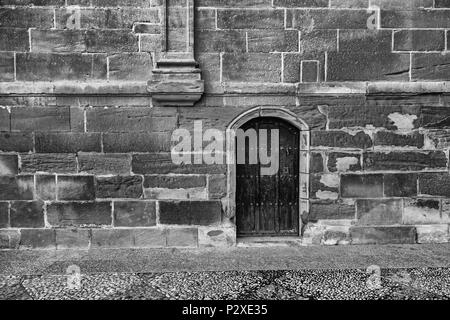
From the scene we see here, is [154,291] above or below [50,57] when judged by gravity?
below

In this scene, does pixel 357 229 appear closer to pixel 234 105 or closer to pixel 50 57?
pixel 234 105

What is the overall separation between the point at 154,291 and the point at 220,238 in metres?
1.52

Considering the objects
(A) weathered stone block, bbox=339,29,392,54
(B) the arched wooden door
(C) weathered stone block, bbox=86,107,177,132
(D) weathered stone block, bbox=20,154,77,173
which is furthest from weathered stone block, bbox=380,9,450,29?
(D) weathered stone block, bbox=20,154,77,173

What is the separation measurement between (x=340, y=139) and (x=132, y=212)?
2.76 m

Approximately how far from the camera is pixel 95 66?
4.89 metres

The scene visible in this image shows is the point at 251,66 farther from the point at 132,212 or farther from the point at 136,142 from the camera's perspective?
the point at 132,212

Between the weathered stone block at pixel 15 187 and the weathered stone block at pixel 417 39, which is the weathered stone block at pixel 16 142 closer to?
the weathered stone block at pixel 15 187

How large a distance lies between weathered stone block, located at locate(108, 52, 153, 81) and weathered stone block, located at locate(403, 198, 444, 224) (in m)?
3.67

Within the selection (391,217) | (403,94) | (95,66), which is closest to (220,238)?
(391,217)

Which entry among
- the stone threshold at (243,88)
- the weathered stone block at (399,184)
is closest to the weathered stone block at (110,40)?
the stone threshold at (243,88)

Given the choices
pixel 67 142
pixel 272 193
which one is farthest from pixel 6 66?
pixel 272 193

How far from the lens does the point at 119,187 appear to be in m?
4.96

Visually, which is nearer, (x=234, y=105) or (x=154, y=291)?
(x=154, y=291)

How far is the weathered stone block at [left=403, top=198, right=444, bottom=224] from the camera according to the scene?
5.14 m
